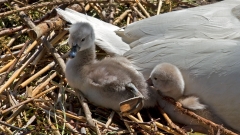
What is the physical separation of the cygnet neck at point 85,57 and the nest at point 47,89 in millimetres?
155

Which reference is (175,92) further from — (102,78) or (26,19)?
(26,19)

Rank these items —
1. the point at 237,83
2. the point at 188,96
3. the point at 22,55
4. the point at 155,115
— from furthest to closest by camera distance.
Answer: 1. the point at 22,55
2. the point at 155,115
3. the point at 188,96
4. the point at 237,83

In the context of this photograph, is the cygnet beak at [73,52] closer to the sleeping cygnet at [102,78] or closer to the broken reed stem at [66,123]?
the sleeping cygnet at [102,78]

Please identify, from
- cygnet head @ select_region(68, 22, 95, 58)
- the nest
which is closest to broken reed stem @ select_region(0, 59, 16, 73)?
the nest

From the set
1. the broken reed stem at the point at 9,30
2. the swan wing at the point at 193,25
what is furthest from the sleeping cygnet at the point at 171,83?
the broken reed stem at the point at 9,30

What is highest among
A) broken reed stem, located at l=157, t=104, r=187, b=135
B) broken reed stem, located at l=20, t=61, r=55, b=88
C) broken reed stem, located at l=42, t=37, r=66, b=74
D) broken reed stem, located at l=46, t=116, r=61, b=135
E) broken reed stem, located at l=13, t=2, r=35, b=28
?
broken reed stem, located at l=13, t=2, r=35, b=28

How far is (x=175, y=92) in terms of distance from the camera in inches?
93.4

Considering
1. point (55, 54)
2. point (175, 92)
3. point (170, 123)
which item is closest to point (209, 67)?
point (175, 92)

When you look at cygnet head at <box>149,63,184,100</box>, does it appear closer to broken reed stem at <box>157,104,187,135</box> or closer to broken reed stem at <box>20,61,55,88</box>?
broken reed stem at <box>157,104,187,135</box>

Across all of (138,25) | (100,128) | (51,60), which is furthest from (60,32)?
(100,128)

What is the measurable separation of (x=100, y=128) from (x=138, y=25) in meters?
0.54

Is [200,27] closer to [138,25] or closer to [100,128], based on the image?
[138,25]

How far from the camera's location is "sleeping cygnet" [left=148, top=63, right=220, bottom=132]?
2320mm

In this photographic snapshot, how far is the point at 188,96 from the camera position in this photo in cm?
238
